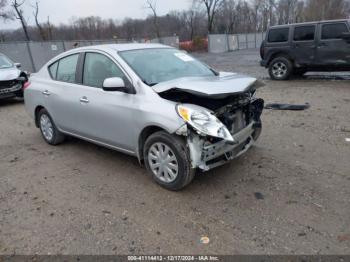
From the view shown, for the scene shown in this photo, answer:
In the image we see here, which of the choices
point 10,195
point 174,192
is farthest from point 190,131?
point 10,195

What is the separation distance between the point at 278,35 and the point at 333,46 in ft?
6.34

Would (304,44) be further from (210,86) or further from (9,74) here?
(9,74)

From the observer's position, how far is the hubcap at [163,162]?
3582mm

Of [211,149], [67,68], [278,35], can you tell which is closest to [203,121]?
[211,149]

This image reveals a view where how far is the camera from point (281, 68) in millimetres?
11273

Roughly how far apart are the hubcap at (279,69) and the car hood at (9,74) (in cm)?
883

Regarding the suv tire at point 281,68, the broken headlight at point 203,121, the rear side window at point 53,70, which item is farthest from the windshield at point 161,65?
the suv tire at point 281,68

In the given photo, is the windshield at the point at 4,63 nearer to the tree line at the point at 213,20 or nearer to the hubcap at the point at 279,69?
the hubcap at the point at 279,69

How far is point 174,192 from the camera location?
374cm

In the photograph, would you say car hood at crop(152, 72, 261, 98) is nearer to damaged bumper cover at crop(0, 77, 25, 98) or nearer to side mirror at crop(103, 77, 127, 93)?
side mirror at crop(103, 77, 127, 93)

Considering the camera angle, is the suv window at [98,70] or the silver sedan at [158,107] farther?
the suv window at [98,70]

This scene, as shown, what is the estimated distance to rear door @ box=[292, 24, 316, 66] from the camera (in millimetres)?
10391

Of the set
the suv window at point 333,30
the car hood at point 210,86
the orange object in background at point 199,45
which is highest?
the suv window at point 333,30

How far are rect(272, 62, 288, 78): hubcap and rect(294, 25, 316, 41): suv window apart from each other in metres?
0.99
